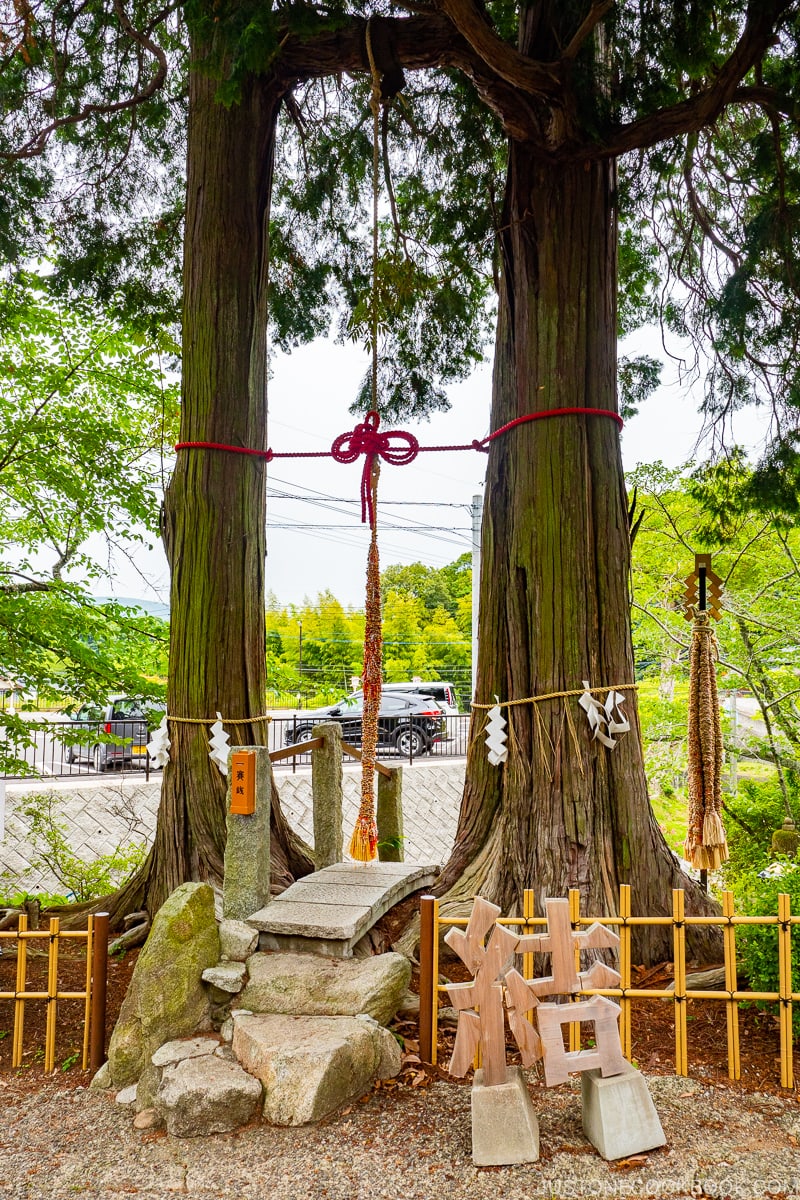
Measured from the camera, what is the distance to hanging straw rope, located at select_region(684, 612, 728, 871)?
3578 millimetres

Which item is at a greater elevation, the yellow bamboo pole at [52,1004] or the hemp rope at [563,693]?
the hemp rope at [563,693]

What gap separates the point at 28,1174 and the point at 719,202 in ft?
20.4

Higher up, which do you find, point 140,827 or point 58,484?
point 58,484

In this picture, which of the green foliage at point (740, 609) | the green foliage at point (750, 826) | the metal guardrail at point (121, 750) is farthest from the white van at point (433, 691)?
the green foliage at point (750, 826)

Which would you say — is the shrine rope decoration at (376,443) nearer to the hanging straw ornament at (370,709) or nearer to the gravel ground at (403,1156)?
the hanging straw ornament at (370,709)

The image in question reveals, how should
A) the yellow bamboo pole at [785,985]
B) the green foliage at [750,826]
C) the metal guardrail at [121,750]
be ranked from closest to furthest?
1. the yellow bamboo pole at [785,985]
2. the green foliage at [750,826]
3. the metal guardrail at [121,750]

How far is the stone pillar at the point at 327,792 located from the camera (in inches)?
163

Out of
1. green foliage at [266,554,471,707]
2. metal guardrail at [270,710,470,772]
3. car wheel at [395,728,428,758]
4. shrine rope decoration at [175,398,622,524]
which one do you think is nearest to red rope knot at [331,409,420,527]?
shrine rope decoration at [175,398,622,524]

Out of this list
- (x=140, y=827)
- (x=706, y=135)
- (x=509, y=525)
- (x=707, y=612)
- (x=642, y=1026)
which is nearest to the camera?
(x=642, y=1026)

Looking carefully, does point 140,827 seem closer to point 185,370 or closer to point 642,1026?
point 185,370

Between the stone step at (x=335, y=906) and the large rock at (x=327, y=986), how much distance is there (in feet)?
0.33

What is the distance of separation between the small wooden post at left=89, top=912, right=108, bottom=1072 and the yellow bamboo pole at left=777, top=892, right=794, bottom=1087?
2.34 m

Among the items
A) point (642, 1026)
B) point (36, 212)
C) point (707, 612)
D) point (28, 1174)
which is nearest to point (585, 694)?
point (707, 612)

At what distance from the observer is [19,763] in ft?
15.1
